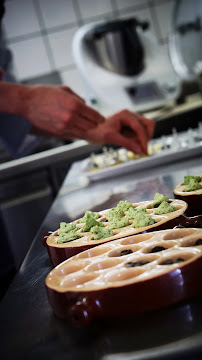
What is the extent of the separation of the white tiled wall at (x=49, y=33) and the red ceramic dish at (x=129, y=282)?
11.6ft

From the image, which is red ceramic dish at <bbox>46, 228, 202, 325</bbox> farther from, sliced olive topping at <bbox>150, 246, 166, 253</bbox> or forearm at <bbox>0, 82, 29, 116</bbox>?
forearm at <bbox>0, 82, 29, 116</bbox>

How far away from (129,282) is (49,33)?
149 inches

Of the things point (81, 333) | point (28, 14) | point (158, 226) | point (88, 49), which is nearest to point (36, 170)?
point (88, 49)

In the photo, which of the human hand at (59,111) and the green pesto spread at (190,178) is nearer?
the green pesto spread at (190,178)

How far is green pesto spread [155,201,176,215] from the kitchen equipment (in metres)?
2.23

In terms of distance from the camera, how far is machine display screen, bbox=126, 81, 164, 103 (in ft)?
10.1

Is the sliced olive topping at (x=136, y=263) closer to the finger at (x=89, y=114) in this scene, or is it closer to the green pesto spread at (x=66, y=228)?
the green pesto spread at (x=66, y=228)

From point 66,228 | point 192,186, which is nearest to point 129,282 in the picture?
point 66,228

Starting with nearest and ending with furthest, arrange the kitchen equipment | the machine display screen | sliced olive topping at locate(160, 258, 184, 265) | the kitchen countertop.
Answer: the kitchen countertop, sliced olive topping at locate(160, 258, 184, 265), the kitchen equipment, the machine display screen

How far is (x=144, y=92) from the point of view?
10.3ft

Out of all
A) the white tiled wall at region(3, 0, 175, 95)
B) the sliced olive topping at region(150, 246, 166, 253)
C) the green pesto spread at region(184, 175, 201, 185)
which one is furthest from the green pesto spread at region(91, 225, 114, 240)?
the white tiled wall at region(3, 0, 175, 95)

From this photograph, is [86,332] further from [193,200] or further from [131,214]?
[193,200]

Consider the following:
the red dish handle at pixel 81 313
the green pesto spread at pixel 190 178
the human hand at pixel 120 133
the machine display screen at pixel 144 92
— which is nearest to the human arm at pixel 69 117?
the human hand at pixel 120 133

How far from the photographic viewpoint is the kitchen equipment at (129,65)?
2.98m
